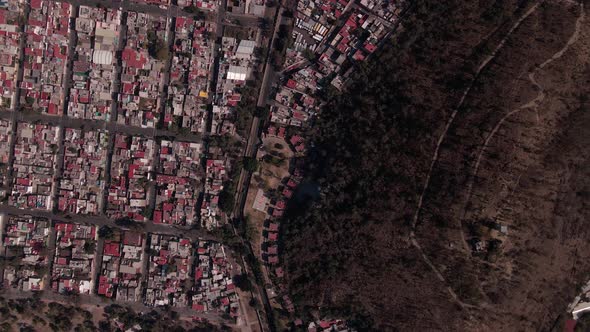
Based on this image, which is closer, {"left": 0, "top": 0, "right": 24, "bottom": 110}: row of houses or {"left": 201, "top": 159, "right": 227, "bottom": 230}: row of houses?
{"left": 0, "top": 0, "right": 24, "bottom": 110}: row of houses

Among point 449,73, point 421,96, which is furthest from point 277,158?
point 449,73

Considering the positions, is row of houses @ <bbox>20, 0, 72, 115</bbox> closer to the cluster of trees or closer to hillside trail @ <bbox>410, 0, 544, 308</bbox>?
the cluster of trees

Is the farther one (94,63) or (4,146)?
(4,146)

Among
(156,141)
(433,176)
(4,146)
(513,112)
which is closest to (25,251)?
(4,146)

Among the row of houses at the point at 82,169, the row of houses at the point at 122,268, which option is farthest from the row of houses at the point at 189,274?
the row of houses at the point at 82,169

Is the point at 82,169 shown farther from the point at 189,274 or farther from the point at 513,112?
the point at 513,112

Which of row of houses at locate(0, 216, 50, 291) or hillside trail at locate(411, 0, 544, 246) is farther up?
hillside trail at locate(411, 0, 544, 246)

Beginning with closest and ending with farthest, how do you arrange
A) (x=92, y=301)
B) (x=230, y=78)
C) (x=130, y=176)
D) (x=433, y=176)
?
(x=433, y=176)
(x=230, y=78)
(x=130, y=176)
(x=92, y=301)

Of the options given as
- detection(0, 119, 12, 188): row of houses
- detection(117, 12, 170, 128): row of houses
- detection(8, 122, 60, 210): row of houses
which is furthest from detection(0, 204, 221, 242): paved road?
detection(117, 12, 170, 128): row of houses

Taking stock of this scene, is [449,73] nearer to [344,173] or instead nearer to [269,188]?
[344,173]

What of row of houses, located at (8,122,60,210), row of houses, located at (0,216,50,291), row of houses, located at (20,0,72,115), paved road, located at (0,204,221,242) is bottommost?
row of houses, located at (0,216,50,291)
